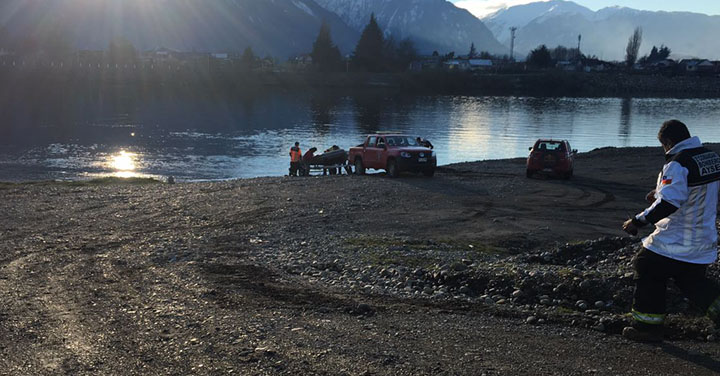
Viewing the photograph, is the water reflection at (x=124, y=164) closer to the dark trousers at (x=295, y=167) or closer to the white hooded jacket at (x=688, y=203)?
the dark trousers at (x=295, y=167)

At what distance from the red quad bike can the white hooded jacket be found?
76.1 feet

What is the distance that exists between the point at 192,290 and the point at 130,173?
38590mm

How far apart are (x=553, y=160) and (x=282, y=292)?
22.1 meters

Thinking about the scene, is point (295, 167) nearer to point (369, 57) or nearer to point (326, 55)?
point (369, 57)

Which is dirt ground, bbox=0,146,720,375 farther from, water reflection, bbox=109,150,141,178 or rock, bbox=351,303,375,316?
water reflection, bbox=109,150,141,178

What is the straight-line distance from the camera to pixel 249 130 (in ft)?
Result: 253

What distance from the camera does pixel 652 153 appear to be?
42031mm

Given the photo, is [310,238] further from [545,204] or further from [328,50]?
[328,50]

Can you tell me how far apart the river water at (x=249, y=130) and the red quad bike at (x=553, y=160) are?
21214 mm

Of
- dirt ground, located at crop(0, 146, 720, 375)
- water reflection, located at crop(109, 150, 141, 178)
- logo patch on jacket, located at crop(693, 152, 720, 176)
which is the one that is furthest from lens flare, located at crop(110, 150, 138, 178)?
logo patch on jacket, located at crop(693, 152, 720, 176)

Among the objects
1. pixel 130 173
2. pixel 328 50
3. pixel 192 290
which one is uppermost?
pixel 328 50

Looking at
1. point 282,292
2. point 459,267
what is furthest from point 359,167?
point 282,292

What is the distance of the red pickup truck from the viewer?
1180 inches

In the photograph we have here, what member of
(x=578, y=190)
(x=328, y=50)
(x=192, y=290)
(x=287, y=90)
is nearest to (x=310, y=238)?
(x=192, y=290)
